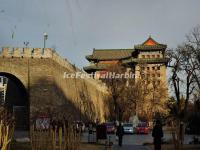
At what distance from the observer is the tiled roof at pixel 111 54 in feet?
312

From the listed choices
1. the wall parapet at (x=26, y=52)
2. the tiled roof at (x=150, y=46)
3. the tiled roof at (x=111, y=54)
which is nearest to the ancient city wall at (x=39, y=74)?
the wall parapet at (x=26, y=52)

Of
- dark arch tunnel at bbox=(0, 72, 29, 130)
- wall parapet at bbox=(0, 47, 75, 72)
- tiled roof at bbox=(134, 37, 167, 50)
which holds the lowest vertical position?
dark arch tunnel at bbox=(0, 72, 29, 130)

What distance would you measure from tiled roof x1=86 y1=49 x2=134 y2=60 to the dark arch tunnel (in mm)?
49058

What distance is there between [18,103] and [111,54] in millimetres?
53722

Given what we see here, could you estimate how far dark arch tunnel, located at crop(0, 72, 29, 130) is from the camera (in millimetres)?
39188

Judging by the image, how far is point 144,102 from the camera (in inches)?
2616

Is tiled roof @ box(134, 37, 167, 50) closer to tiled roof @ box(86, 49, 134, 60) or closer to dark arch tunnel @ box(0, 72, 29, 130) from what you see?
tiled roof @ box(86, 49, 134, 60)

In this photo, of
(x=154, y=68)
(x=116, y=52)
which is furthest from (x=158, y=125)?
(x=116, y=52)

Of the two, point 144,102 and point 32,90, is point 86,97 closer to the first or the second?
point 144,102

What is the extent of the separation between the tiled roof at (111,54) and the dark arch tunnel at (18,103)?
49.1m

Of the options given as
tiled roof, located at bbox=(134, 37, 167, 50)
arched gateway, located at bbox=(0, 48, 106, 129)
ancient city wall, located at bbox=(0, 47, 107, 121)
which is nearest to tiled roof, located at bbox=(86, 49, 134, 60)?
tiled roof, located at bbox=(134, 37, 167, 50)

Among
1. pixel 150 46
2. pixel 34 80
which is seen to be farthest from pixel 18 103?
pixel 150 46

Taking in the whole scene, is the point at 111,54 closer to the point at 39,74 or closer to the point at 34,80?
the point at 39,74

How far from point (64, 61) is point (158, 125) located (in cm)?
2951
